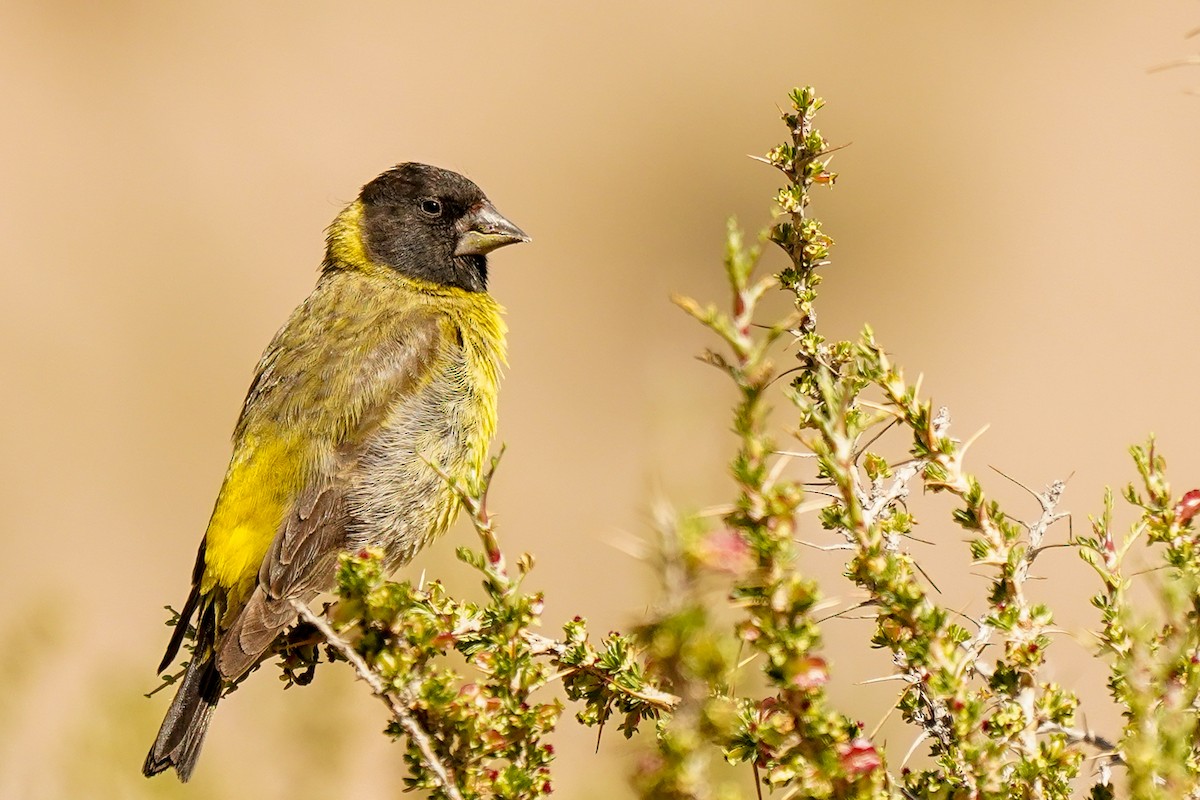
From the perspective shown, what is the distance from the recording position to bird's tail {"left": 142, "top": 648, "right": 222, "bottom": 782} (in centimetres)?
374

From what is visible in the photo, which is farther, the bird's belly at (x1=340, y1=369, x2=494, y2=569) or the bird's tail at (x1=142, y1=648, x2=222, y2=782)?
the bird's belly at (x1=340, y1=369, x2=494, y2=569)

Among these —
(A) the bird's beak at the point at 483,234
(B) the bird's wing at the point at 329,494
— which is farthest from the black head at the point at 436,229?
(B) the bird's wing at the point at 329,494

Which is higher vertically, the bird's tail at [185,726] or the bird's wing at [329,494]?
Result: the bird's wing at [329,494]

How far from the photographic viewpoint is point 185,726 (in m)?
3.78

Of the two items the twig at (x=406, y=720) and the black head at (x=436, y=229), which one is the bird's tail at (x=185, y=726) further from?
the black head at (x=436, y=229)

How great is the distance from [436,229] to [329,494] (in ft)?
4.45

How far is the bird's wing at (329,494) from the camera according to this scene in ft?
12.5

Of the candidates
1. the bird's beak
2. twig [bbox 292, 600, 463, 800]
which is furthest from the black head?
twig [bbox 292, 600, 463, 800]

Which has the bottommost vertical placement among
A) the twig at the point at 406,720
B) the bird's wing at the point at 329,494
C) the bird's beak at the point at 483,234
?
the twig at the point at 406,720

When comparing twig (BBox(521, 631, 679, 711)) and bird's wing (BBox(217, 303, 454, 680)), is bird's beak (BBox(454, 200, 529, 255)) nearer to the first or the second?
bird's wing (BBox(217, 303, 454, 680))

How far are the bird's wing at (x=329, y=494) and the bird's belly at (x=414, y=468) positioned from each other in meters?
0.05

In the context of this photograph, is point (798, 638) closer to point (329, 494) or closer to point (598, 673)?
point (598, 673)

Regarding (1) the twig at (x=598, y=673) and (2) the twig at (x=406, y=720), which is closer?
(2) the twig at (x=406, y=720)

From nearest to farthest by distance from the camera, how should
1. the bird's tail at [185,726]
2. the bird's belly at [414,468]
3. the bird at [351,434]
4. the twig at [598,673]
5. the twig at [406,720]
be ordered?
the twig at [406,720], the twig at [598,673], the bird's tail at [185,726], the bird at [351,434], the bird's belly at [414,468]
